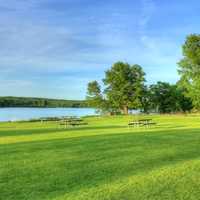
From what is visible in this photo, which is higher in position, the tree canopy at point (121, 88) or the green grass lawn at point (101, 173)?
the tree canopy at point (121, 88)

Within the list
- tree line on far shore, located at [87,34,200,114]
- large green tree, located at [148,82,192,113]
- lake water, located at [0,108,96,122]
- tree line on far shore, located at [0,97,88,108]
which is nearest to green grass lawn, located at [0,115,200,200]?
lake water, located at [0,108,96,122]

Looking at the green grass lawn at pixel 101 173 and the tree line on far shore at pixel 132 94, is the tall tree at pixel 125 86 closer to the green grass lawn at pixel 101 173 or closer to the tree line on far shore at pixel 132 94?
the tree line on far shore at pixel 132 94

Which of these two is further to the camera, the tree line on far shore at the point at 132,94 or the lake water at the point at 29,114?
the tree line on far shore at the point at 132,94

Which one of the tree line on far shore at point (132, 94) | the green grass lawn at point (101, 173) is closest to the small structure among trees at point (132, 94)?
the tree line on far shore at point (132, 94)

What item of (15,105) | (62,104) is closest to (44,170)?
(15,105)

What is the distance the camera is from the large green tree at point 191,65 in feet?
147

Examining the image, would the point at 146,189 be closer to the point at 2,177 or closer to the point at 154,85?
the point at 2,177

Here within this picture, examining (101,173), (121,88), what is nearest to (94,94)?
(121,88)

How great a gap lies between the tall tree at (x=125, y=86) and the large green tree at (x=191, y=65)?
1225 cm

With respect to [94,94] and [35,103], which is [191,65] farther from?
[35,103]

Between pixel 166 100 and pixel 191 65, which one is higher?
pixel 191 65

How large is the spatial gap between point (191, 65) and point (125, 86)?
14512mm

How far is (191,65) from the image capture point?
149 ft

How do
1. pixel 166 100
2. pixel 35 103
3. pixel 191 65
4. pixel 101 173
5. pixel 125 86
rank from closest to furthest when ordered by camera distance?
pixel 101 173, pixel 191 65, pixel 125 86, pixel 166 100, pixel 35 103
